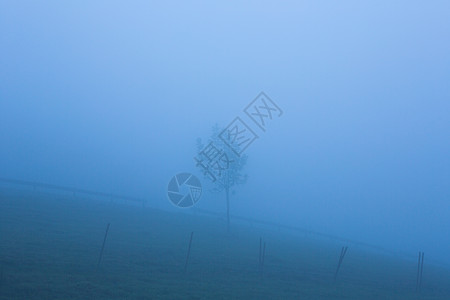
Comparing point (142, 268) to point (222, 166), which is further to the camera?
point (222, 166)

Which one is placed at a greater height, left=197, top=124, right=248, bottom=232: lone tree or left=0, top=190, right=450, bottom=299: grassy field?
left=197, top=124, right=248, bottom=232: lone tree

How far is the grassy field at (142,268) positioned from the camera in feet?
45.1

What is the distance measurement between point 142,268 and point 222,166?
2287cm

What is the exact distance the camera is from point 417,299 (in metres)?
19.4

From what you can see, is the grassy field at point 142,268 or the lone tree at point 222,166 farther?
the lone tree at point 222,166

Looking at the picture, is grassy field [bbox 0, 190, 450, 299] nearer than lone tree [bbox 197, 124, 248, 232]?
Yes

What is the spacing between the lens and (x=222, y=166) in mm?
40469

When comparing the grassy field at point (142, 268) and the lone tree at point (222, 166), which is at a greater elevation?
the lone tree at point (222, 166)

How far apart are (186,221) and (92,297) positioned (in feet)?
107

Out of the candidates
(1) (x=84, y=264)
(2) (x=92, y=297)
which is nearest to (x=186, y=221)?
(1) (x=84, y=264)

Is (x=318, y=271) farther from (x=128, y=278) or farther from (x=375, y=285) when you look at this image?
(x=128, y=278)

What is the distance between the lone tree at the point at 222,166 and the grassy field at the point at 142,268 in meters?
5.86

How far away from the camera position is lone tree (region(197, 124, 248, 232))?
40.5 m

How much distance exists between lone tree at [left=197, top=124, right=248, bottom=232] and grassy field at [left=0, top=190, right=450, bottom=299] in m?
5.86
